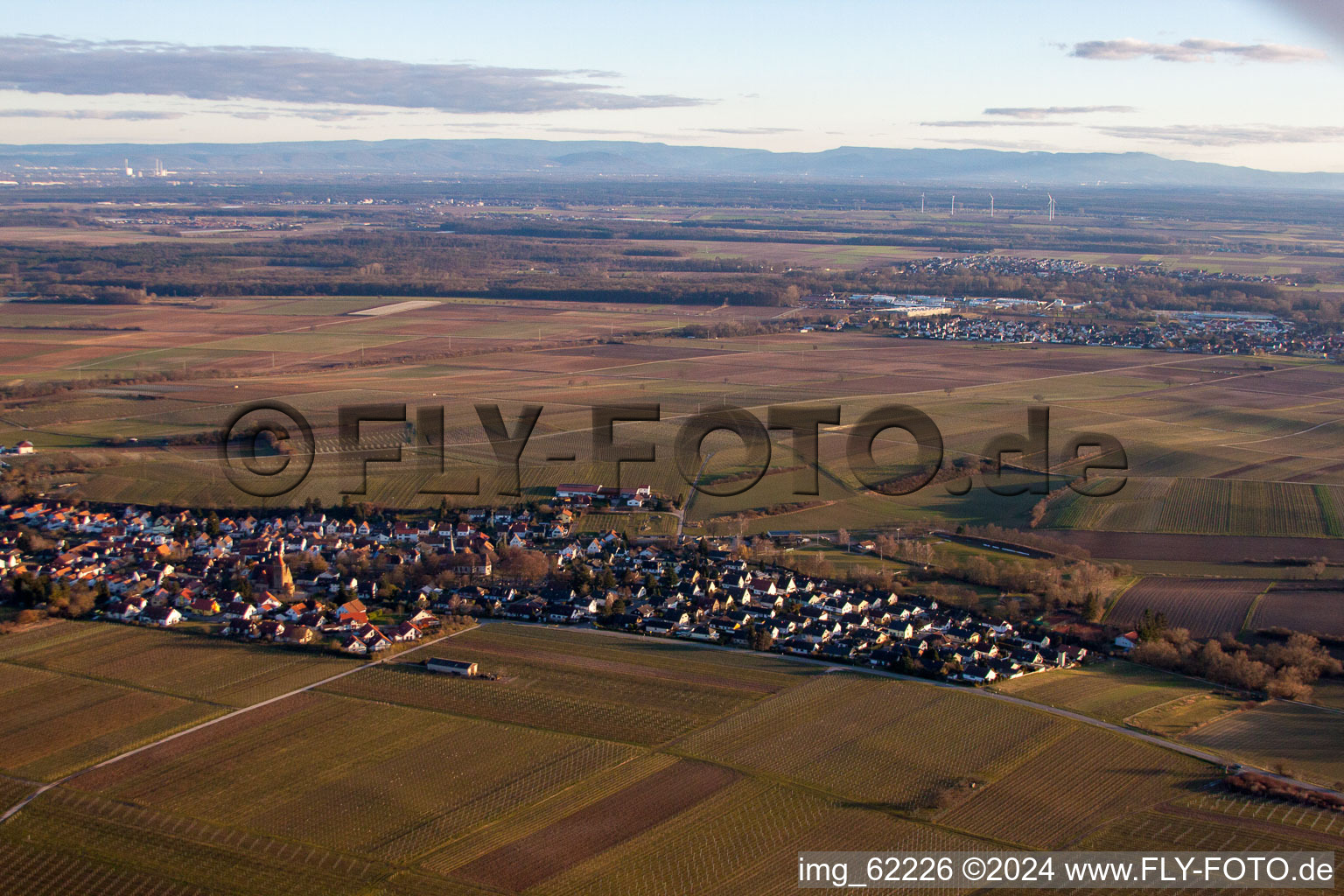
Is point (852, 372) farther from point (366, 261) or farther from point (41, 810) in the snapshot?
point (366, 261)

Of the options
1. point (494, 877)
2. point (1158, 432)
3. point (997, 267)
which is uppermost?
point (997, 267)

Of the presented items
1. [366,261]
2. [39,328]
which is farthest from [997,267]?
[39,328]

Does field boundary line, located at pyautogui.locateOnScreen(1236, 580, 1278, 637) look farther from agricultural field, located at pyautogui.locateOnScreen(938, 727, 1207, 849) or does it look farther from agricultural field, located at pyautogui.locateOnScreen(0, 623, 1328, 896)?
agricultural field, located at pyautogui.locateOnScreen(938, 727, 1207, 849)

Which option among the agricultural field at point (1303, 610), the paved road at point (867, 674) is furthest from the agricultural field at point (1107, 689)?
the agricultural field at point (1303, 610)

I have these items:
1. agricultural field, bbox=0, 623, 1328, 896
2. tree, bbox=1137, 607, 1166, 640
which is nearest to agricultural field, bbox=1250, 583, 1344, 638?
tree, bbox=1137, 607, 1166, 640

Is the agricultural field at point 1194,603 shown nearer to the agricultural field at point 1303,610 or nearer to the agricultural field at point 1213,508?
the agricultural field at point 1303,610

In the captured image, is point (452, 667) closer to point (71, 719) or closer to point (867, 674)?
point (71, 719)

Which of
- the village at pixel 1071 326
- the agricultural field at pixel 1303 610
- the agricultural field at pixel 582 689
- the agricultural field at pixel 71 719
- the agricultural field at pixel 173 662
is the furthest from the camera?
the village at pixel 1071 326

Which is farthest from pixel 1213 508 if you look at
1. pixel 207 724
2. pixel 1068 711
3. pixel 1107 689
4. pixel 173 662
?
pixel 173 662
